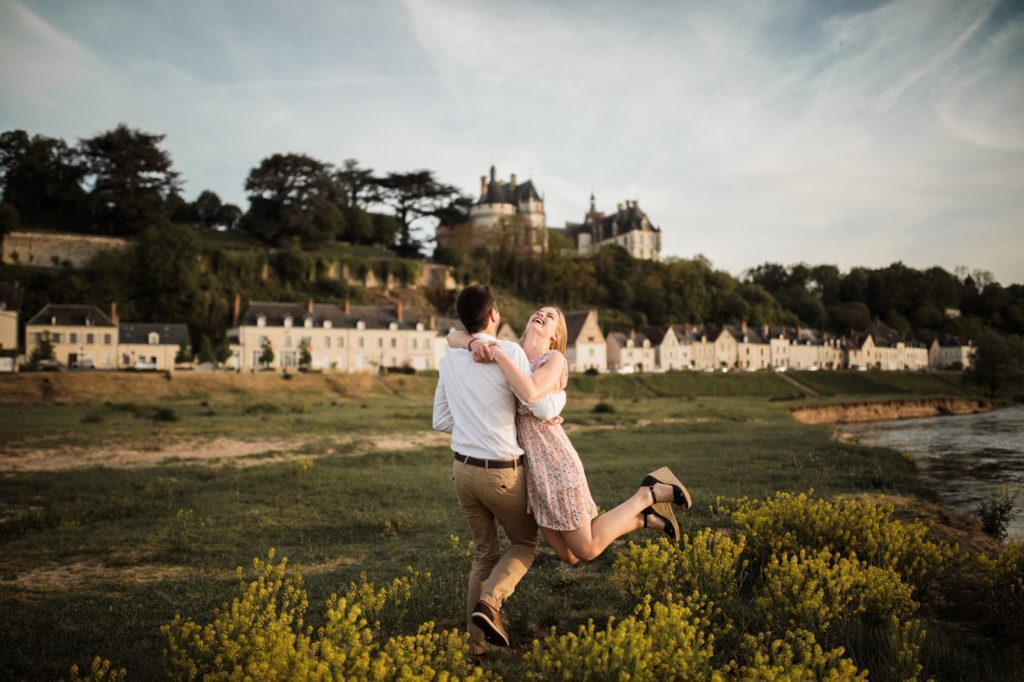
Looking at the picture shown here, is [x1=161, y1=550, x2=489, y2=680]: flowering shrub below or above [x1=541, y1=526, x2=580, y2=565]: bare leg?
below

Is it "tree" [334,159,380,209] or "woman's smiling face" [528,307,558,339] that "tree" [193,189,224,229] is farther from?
"woman's smiling face" [528,307,558,339]

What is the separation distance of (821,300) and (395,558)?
145 meters

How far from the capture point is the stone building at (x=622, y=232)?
120 meters

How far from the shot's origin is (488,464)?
4.79 meters

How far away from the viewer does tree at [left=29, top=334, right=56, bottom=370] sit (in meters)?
45.2

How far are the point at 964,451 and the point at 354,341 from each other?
54535 mm

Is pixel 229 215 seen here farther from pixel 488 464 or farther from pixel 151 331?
pixel 488 464

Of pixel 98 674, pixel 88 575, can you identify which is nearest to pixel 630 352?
pixel 88 575

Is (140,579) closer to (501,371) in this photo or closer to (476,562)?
(476,562)

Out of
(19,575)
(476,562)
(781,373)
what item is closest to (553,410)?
(476,562)

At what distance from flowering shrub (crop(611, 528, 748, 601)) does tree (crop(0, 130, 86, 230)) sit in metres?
80.2

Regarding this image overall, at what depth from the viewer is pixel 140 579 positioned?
777 cm

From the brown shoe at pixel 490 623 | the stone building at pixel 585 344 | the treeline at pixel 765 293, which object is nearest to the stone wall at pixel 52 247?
the treeline at pixel 765 293

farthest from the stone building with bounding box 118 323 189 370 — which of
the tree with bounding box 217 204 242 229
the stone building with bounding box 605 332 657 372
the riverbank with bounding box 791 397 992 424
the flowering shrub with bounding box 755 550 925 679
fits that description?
the flowering shrub with bounding box 755 550 925 679
